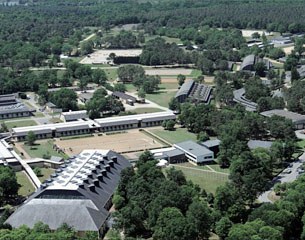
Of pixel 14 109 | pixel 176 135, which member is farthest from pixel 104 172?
pixel 14 109

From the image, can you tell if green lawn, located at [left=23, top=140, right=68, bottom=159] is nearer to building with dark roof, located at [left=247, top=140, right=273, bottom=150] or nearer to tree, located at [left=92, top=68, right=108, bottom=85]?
building with dark roof, located at [left=247, top=140, right=273, bottom=150]

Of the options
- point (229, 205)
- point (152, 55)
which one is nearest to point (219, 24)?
point (152, 55)

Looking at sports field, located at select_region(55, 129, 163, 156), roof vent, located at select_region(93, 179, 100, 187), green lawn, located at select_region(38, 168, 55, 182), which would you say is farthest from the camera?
sports field, located at select_region(55, 129, 163, 156)

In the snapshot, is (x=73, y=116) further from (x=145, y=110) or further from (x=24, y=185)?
(x=24, y=185)

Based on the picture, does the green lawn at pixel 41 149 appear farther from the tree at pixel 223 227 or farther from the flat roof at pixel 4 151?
the tree at pixel 223 227

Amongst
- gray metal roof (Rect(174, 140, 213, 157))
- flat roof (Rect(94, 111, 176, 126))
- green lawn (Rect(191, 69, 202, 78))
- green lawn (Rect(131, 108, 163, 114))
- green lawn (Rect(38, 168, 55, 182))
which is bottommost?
green lawn (Rect(191, 69, 202, 78))

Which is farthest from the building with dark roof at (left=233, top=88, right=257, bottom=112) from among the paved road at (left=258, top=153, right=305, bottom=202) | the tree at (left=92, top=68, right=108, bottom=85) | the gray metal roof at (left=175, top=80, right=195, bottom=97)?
the tree at (left=92, top=68, right=108, bottom=85)
